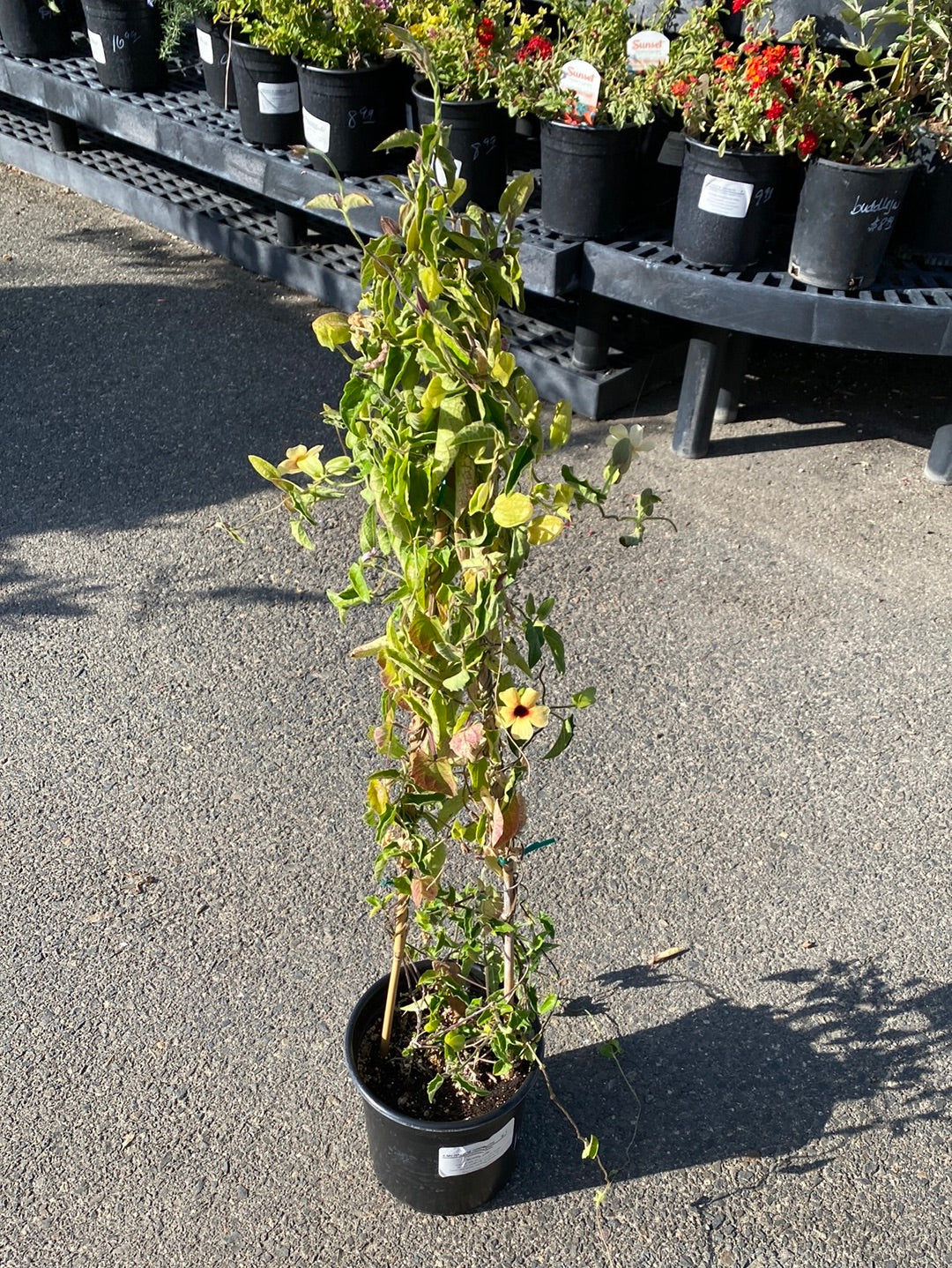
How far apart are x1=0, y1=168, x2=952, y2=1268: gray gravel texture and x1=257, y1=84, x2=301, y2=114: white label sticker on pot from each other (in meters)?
1.07

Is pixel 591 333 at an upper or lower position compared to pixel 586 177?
lower

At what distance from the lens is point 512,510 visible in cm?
142

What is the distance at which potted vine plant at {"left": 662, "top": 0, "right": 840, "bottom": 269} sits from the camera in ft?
11.2

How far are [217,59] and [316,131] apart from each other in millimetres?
755

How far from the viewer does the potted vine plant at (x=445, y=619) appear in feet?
4.81

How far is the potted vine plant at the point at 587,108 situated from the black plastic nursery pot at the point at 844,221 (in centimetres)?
56

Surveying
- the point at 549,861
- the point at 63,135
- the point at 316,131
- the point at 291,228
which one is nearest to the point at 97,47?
the point at 63,135

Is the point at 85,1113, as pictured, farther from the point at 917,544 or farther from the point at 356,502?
the point at 917,544

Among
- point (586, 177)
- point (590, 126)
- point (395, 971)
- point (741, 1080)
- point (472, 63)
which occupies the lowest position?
point (741, 1080)

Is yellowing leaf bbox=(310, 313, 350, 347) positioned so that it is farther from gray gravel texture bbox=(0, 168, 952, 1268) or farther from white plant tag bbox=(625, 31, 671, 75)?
white plant tag bbox=(625, 31, 671, 75)

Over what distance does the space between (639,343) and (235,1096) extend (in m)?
3.05

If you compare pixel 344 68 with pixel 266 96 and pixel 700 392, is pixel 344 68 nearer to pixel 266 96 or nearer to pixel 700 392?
pixel 266 96

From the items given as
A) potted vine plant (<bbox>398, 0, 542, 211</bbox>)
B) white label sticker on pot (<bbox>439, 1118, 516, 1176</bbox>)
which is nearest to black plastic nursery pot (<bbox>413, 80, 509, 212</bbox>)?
potted vine plant (<bbox>398, 0, 542, 211</bbox>)

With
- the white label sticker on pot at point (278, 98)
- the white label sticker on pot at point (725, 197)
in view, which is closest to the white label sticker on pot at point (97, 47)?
the white label sticker on pot at point (278, 98)
